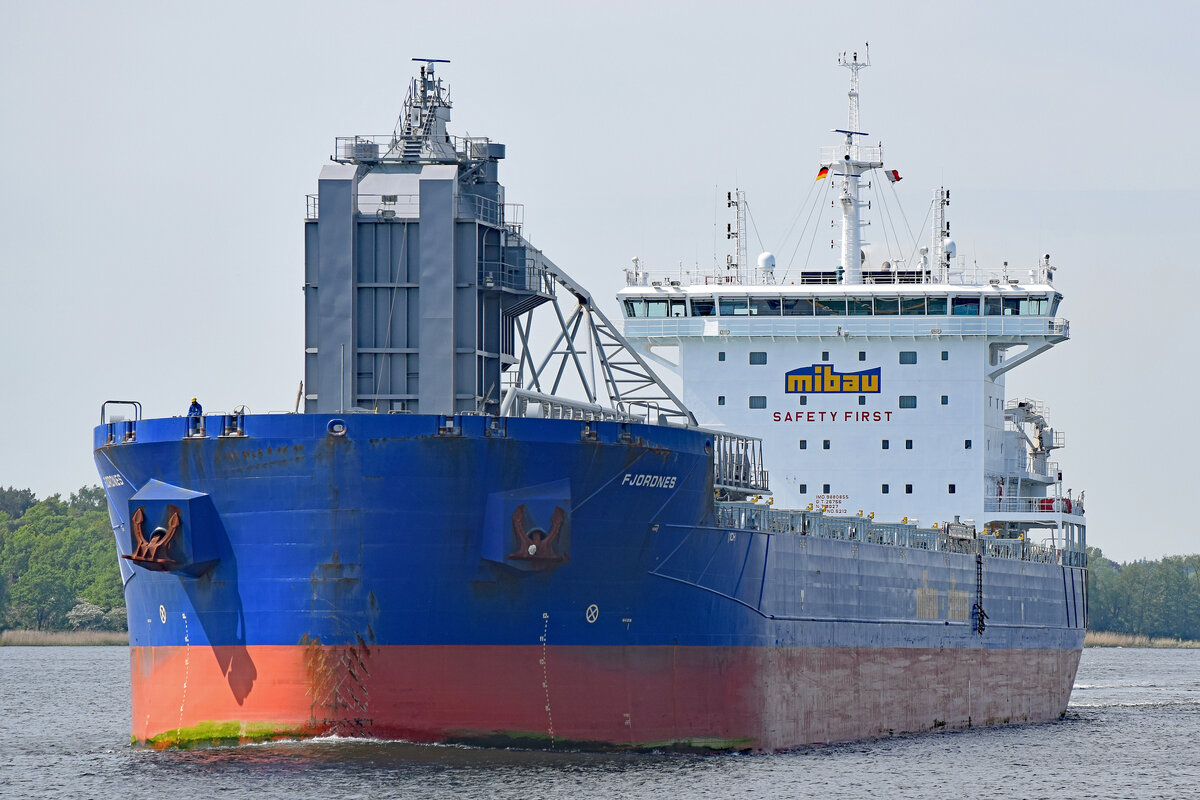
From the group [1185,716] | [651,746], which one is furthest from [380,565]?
[1185,716]

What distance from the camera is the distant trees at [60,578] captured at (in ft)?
279

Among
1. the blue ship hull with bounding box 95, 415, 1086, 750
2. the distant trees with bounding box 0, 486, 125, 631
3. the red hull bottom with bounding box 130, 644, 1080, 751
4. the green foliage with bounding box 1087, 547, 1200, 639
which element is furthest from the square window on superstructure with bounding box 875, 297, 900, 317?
the green foliage with bounding box 1087, 547, 1200, 639

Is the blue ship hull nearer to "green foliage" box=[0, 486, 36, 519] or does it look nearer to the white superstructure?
the white superstructure

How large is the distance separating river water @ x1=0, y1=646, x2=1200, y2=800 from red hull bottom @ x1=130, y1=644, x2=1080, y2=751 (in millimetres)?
321

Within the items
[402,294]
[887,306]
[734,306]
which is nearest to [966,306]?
[887,306]

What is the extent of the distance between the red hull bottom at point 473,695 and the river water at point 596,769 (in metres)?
0.32

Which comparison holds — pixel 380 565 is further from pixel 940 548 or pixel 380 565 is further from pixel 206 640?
pixel 940 548

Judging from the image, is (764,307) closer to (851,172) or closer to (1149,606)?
(851,172)

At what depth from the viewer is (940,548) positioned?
36.6 meters

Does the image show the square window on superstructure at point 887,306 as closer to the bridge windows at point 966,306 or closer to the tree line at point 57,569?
the bridge windows at point 966,306

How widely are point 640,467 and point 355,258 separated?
5.50 meters

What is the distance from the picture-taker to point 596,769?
941 inches

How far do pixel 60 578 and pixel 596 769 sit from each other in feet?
219

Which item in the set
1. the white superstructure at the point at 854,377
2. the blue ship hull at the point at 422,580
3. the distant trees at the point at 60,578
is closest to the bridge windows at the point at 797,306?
the white superstructure at the point at 854,377
